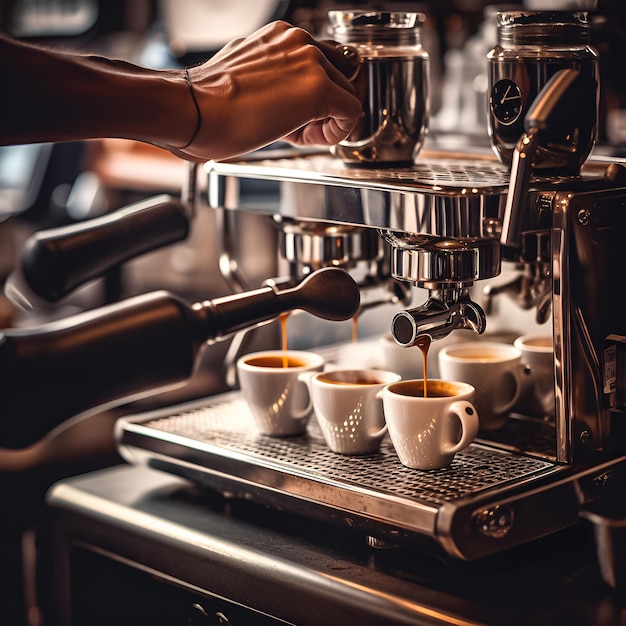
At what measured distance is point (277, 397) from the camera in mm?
1011

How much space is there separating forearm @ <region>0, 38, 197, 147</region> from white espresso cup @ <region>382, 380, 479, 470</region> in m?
0.27

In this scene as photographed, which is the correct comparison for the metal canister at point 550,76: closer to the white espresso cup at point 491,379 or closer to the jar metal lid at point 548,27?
the jar metal lid at point 548,27

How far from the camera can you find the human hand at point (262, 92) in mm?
839

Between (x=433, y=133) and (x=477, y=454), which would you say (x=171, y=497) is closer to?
(x=477, y=454)

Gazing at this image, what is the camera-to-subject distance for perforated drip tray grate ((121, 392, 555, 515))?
86cm

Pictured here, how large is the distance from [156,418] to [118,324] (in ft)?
1.22

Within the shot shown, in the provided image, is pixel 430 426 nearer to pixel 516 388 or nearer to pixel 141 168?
pixel 516 388

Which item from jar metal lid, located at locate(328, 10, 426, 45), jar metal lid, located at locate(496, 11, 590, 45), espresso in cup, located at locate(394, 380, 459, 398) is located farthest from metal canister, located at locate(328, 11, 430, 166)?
espresso in cup, located at locate(394, 380, 459, 398)

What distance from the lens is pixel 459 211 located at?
0.83 meters

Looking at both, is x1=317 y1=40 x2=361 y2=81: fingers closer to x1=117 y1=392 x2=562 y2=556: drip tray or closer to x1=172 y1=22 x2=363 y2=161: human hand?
x1=172 y1=22 x2=363 y2=161: human hand

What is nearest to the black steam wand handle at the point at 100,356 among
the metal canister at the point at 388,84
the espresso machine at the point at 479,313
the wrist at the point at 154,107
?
the espresso machine at the point at 479,313

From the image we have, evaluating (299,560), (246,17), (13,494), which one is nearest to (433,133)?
(246,17)

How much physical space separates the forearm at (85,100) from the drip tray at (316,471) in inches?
11.6

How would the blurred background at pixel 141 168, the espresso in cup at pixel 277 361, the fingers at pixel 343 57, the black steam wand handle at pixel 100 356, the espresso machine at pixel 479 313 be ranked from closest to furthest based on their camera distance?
the black steam wand handle at pixel 100 356 → the espresso machine at pixel 479 313 → the fingers at pixel 343 57 → the espresso in cup at pixel 277 361 → the blurred background at pixel 141 168
